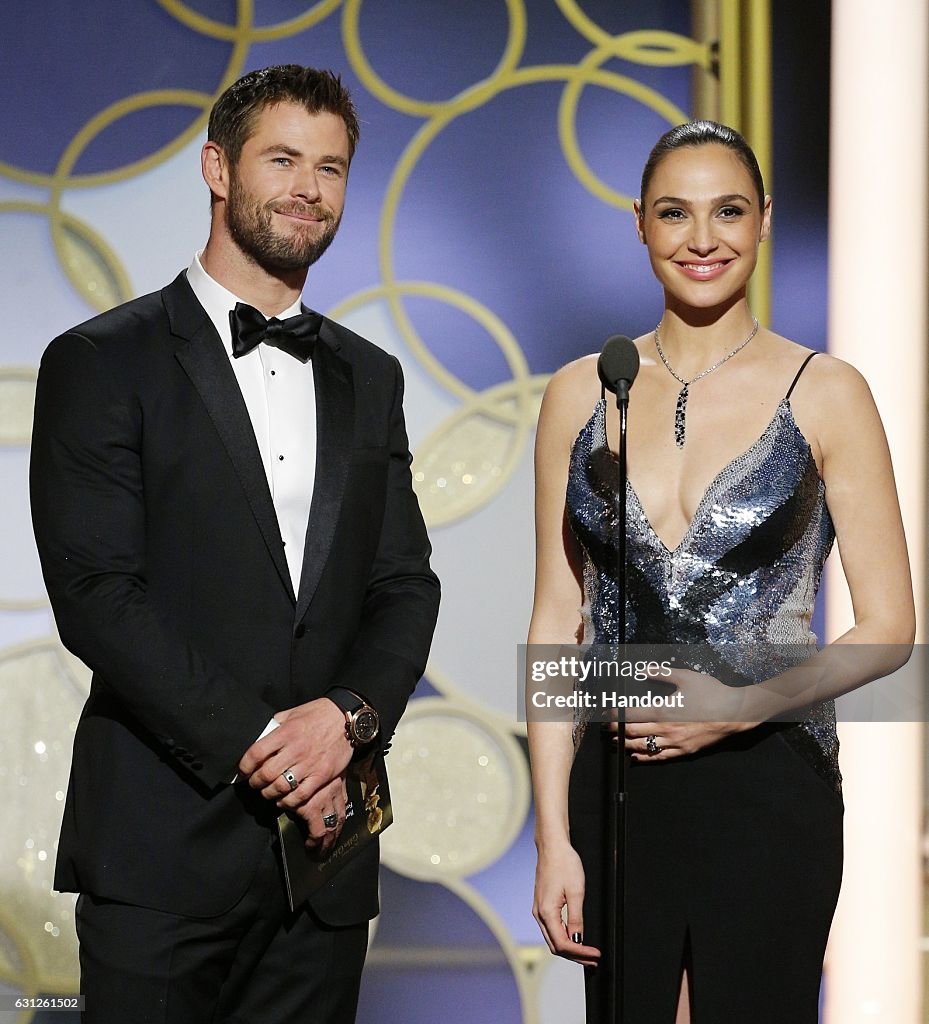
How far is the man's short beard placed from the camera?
7.51ft

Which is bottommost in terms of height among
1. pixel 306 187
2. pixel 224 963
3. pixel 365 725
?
pixel 224 963

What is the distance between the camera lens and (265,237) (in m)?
2.29

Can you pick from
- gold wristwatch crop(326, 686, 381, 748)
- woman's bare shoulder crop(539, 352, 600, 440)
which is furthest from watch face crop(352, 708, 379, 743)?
woman's bare shoulder crop(539, 352, 600, 440)

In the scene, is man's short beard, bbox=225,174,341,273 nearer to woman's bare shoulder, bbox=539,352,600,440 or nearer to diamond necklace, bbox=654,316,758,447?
woman's bare shoulder, bbox=539,352,600,440

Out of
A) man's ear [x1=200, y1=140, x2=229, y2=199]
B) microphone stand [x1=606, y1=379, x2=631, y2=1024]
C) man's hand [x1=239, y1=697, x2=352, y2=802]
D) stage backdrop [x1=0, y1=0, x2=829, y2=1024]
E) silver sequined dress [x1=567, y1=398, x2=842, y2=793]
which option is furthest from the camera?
stage backdrop [x1=0, y1=0, x2=829, y2=1024]

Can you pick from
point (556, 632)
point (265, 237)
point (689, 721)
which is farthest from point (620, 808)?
point (265, 237)

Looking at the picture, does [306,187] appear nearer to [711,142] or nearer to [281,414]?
[281,414]

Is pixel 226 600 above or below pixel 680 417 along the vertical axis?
below

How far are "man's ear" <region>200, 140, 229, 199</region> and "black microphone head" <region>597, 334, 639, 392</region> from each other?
2.41 feet

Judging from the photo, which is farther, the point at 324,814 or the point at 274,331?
the point at 274,331

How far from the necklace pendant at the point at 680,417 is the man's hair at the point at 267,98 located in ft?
2.37

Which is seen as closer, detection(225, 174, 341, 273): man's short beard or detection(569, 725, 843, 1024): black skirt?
detection(569, 725, 843, 1024): black skirt

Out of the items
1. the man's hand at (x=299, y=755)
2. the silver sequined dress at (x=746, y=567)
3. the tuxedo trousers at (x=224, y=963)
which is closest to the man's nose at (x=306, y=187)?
the silver sequined dress at (x=746, y=567)

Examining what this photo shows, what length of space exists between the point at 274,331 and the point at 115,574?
0.48 meters
